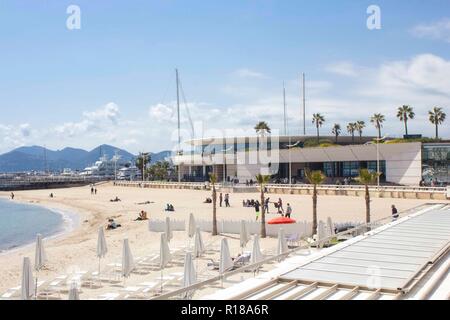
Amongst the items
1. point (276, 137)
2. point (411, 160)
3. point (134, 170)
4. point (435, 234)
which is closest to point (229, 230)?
point (435, 234)

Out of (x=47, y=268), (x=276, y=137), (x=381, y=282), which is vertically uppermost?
(x=276, y=137)

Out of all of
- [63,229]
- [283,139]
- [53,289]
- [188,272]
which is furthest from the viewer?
[283,139]

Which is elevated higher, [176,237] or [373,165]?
[373,165]

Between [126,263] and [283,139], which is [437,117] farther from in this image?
[126,263]

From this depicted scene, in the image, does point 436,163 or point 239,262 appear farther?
point 436,163

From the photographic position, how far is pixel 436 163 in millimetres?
55031

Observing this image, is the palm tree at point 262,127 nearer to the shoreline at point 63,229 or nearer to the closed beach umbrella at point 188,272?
the shoreline at point 63,229

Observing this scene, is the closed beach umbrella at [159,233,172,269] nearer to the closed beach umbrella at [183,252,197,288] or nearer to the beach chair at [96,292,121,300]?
the beach chair at [96,292,121,300]

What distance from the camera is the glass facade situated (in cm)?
5462

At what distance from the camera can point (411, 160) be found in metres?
56.5

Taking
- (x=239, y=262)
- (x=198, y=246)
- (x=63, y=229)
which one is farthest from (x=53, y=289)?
(x=63, y=229)
